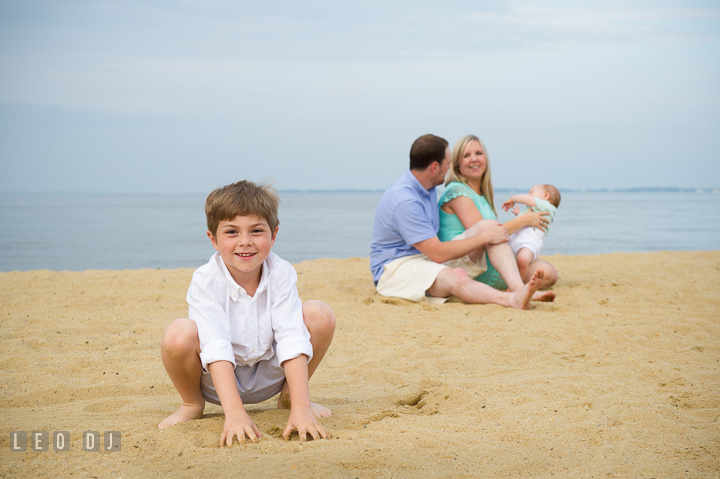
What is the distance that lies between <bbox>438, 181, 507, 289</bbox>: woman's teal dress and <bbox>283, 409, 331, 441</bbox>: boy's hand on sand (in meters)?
3.71

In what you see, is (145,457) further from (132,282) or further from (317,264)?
(317,264)

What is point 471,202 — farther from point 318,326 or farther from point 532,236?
point 318,326

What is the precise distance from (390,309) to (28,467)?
3.44 meters

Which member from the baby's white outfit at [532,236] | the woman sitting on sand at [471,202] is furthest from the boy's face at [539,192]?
the woman sitting on sand at [471,202]

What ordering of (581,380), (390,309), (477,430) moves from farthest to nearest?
1. (390,309)
2. (581,380)
3. (477,430)

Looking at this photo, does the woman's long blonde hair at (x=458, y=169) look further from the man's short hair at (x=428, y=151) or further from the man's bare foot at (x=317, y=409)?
the man's bare foot at (x=317, y=409)

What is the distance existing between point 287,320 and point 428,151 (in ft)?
11.2

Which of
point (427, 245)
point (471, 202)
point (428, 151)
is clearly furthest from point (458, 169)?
point (427, 245)

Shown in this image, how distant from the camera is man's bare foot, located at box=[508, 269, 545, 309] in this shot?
15.2 ft

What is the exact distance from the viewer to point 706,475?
6.26 ft

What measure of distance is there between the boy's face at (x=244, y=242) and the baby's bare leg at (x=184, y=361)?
0.30 meters

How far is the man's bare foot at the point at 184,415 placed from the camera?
2316 mm

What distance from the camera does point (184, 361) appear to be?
222 cm

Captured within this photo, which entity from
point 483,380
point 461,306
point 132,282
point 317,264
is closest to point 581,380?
point 483,380
